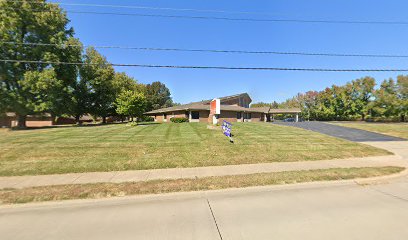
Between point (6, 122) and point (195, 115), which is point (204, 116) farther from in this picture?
point (6, 122)

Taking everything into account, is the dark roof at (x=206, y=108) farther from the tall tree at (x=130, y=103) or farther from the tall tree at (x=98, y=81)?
the tall tree at (x=98, y=81)

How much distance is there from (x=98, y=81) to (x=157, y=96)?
3126cm

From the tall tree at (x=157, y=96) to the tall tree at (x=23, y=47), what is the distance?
32998 millimetres

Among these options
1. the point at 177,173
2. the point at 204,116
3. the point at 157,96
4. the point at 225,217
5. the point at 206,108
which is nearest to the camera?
the point at 225,217

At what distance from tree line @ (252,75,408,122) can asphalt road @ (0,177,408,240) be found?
2208 inches

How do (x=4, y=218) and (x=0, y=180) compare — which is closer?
(x=4, y=218)

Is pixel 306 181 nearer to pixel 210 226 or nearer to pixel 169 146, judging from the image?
pixel 210 226

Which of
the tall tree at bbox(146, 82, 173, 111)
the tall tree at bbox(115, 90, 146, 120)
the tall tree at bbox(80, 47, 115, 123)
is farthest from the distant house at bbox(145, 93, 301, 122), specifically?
the tall tree at bbox(146, 82, 173, 111)

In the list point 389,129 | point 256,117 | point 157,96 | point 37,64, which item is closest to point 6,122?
point 37,64

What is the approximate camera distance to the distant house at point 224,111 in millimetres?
31391

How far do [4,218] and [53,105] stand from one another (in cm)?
2383

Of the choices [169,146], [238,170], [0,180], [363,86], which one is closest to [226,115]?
[169,146]

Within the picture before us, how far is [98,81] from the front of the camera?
33.4 m

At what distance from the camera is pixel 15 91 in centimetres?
2256
